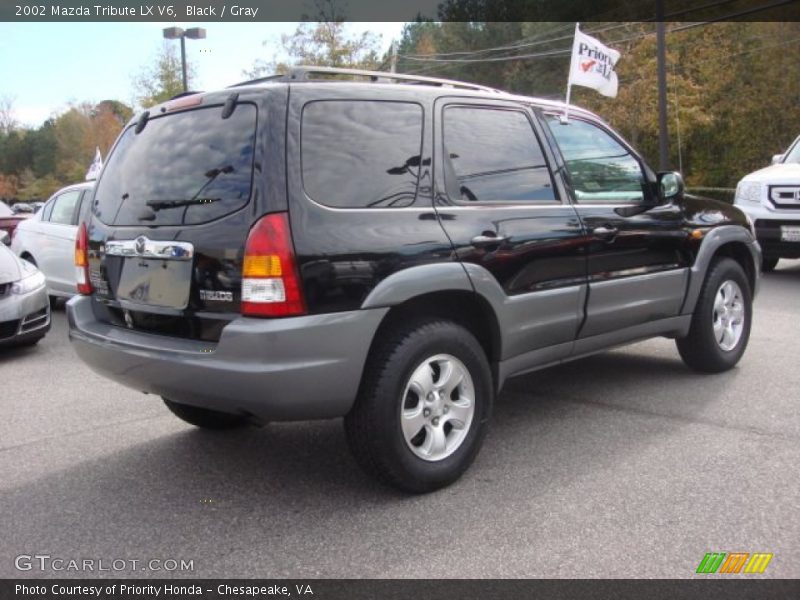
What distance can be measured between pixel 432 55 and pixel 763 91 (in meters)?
Answer: 18.6

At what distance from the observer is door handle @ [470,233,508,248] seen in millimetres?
3650

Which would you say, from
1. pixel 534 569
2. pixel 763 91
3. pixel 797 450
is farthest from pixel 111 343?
pixel 763 91

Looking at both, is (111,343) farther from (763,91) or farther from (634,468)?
(763,91)

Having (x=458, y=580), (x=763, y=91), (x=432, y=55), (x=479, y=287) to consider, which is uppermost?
(x=432, y=55)

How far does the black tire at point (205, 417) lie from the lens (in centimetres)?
425

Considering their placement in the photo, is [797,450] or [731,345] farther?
[731,345]

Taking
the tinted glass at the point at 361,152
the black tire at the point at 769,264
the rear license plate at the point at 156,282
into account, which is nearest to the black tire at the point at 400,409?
the tinted glass at the point at 361,152

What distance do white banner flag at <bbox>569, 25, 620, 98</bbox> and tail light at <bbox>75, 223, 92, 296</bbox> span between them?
464 centimetres

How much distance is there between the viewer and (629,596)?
8.48 ft

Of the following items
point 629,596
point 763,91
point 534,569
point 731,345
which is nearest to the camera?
point 629,596

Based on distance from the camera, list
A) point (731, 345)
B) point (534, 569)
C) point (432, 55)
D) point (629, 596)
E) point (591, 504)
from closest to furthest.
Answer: point (629, 596) → point (534, 569) → point (591, 504) → point (731, 345) → point (432, 55)

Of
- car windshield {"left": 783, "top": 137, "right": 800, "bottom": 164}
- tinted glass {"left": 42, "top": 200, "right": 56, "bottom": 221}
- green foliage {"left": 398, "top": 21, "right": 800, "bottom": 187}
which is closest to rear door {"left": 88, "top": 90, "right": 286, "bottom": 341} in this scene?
tinted glass {"left": 42, "top": 200, "right": 56, "bottom": 221}

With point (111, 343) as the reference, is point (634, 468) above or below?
below

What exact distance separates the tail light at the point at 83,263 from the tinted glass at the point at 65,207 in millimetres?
5443
